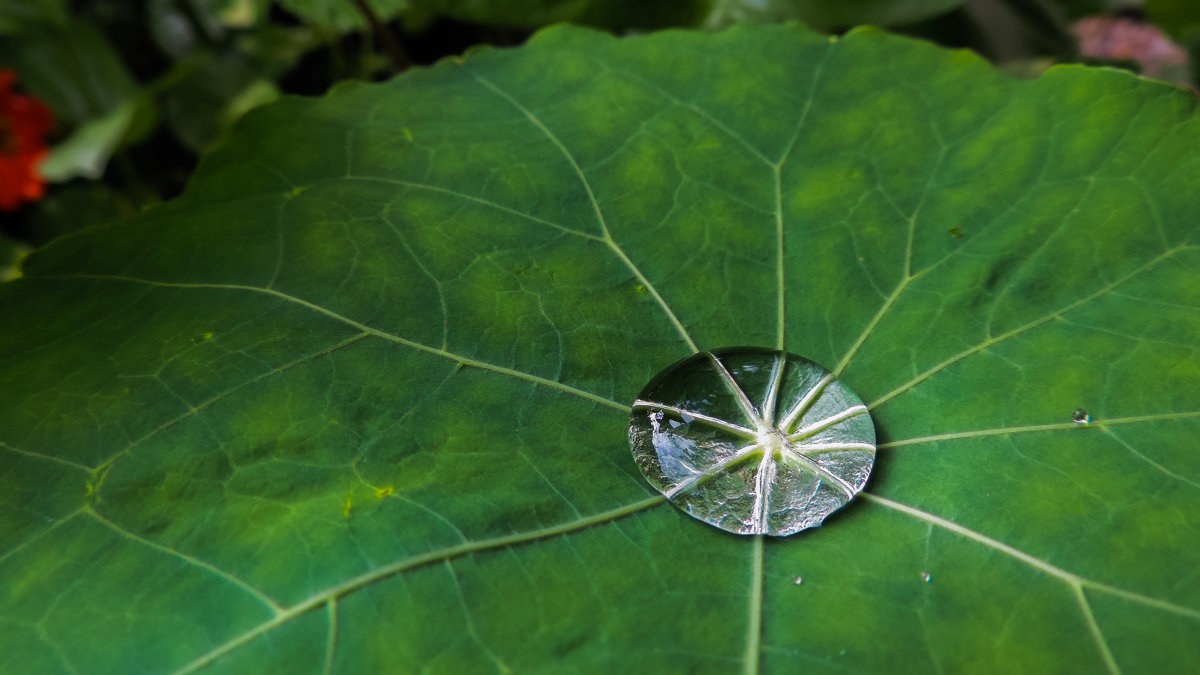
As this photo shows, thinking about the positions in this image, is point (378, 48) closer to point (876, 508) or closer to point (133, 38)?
point (133, 38)

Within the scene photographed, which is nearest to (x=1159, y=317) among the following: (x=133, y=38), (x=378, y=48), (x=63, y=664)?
(x=63, y=664)

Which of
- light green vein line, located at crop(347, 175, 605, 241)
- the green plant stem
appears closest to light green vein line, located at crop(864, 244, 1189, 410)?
light green vein line, located at crop(347, 175, 605, 241)

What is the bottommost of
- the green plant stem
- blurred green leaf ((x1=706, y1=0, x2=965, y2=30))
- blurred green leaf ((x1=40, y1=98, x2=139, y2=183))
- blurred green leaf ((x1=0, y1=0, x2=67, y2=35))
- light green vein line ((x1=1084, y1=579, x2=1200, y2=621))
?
light green vein line ((x1=1084, y1=579, x2=1200, y2=621))

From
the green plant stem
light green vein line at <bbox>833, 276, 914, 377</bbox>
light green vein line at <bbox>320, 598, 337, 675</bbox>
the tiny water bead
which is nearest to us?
light green vein line at <bbox>320, 598, 337, 675</bbox>

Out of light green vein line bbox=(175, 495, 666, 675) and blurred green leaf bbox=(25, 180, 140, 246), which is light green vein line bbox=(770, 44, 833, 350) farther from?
blurred green leaf bbox=(25, 180, 140, 246)

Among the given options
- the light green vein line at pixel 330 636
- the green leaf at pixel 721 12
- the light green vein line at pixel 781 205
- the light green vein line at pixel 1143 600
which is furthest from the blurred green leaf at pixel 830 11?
the light green vein line at pixel 330 636

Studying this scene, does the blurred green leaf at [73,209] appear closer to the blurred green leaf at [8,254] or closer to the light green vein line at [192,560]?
the blurred green leaf at [8,254]
